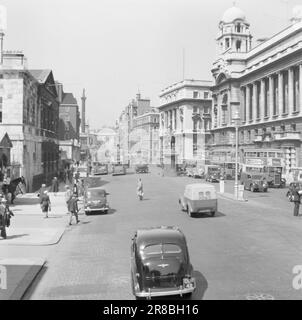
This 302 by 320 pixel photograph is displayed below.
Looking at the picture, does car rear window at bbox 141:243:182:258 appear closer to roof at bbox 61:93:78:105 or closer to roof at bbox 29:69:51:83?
roof at bbox 29:69:51:83

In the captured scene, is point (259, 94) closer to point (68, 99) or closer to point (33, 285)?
point (68, 99)

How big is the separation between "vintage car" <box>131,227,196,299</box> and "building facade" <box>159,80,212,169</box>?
94934 millimetres

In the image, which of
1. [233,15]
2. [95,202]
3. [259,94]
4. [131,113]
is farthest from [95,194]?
[131,113]

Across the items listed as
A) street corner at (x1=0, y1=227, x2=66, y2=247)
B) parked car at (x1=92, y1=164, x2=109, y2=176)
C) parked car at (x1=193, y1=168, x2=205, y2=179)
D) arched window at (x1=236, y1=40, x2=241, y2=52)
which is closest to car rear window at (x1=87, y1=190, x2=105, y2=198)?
street corner at (x1=0, y1=227, x2=66, y2=247)

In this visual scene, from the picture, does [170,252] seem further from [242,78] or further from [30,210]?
[242,78]

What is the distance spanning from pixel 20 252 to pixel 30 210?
501 inches

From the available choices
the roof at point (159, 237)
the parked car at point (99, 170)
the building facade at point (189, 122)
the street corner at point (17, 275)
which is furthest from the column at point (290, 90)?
the roof at point (159, 237)

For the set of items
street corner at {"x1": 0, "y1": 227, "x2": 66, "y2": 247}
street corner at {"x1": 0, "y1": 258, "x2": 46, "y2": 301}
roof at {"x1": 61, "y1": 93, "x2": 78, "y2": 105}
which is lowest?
street corner at {"x1": 0, "y1": 258, "x2": 46, "y2": 301}

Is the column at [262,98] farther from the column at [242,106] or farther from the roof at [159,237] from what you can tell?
the roof at [159,237]

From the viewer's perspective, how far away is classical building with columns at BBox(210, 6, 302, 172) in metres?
62.5

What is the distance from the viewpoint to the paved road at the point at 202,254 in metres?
12.7

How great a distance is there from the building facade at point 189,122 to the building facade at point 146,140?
57.2ft

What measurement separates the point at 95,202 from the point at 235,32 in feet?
245

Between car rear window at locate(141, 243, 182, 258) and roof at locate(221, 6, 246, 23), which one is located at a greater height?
roof at locate(221, 6, 246, 23)
